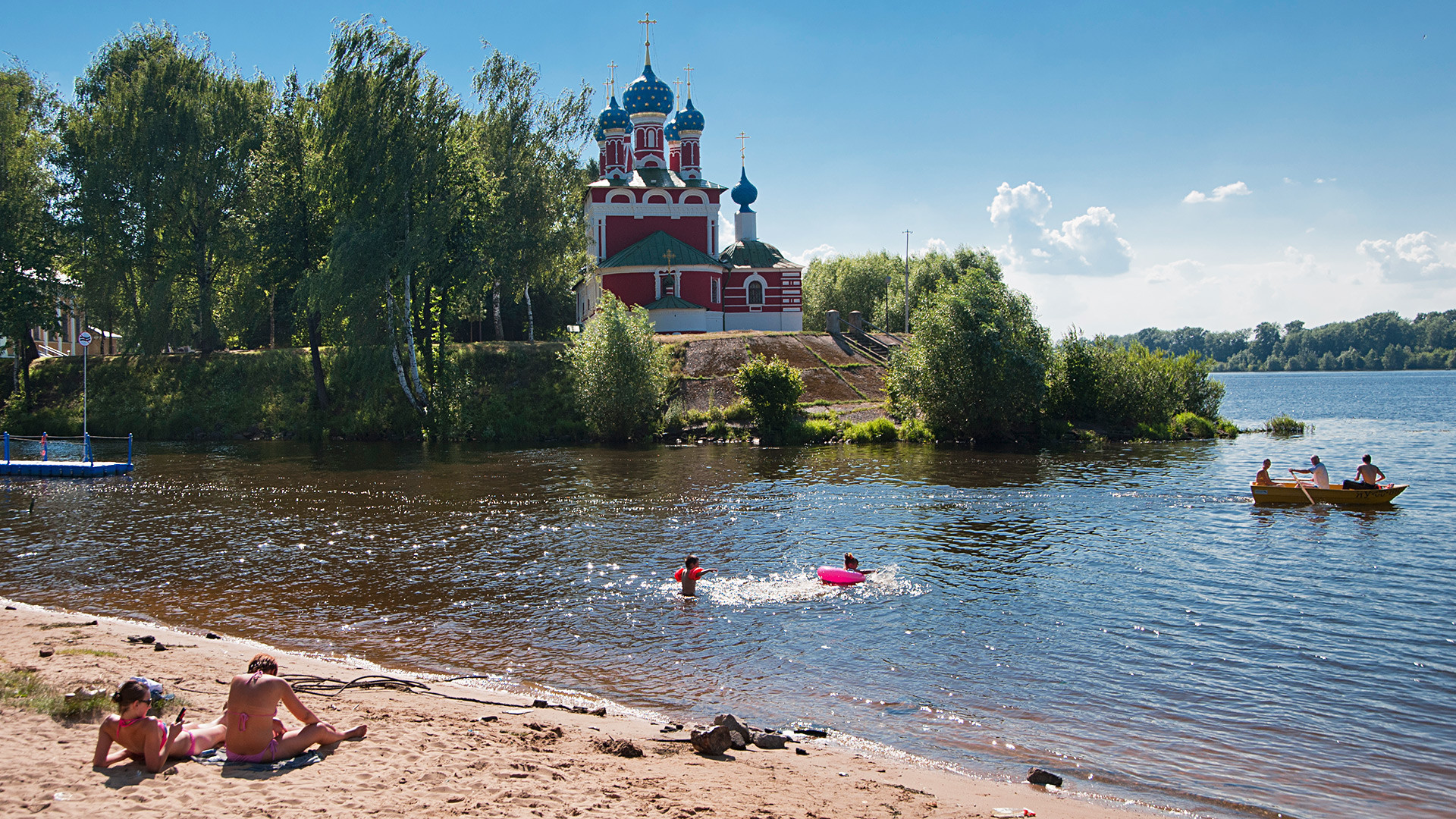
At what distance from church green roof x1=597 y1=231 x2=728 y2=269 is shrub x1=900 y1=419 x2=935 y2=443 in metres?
22.9

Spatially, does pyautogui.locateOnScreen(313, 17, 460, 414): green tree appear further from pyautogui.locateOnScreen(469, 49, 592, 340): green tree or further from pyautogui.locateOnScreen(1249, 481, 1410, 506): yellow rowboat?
pyautogui.locateOnScreen(1249, 481, 1410, 506): yellow rowboat

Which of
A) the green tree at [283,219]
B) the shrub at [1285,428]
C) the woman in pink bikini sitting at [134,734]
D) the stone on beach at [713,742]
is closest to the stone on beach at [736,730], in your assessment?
the stone on beach at [713,742]

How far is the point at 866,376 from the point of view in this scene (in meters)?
55.7

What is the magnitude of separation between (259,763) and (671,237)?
5837cm

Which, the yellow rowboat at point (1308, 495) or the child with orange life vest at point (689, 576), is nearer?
the child with orange life vest at point (689, 576)

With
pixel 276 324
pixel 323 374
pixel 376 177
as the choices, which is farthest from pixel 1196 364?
pixel 276 324

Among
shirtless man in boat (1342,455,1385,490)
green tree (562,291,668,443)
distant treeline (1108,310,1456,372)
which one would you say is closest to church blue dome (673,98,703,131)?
green tree (562,291,668,443)

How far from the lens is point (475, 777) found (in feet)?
27.1

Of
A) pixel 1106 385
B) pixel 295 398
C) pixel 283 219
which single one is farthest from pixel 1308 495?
pixel 295 398

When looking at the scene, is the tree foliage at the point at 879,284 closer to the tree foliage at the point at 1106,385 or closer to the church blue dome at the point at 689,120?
the church blue dome at the point at 689,120

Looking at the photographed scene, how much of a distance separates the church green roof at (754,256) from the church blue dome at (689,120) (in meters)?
9.31

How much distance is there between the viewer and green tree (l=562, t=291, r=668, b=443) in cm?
4412

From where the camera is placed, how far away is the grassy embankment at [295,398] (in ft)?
152

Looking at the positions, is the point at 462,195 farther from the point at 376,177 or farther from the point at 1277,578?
the point at 1277,578
